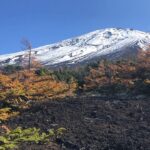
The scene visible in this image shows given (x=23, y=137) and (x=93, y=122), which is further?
(x=93, y=122)

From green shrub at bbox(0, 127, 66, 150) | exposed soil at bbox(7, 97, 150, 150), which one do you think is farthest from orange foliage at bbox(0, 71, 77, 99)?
green shrub at bbox(0, 127, 66, 150)

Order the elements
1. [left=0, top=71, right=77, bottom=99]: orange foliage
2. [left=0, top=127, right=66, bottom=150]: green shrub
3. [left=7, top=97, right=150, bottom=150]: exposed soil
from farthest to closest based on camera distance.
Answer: [left=0, top=71, right=77, bottom=99]: orange foliage < [left=7, top=97, right=150, bottom=150]: exposed soil < [left=0, top=127, right=66, bottom=150]: green shrub

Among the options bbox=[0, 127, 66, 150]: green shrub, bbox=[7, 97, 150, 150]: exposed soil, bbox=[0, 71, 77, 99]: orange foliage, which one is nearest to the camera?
bbox=[0, 127, 66, 150]: green shrub

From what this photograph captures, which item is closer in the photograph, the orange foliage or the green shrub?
the green shrub

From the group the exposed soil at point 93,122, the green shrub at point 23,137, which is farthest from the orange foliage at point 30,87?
the green shrub at point 23,137

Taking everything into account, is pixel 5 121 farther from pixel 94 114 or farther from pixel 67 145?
pixel 67 145

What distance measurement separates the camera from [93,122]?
726 inches

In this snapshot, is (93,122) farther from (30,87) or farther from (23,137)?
(30,87)

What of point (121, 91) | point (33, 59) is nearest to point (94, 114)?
point (121, 91)

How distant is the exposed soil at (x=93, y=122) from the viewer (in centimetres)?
1537

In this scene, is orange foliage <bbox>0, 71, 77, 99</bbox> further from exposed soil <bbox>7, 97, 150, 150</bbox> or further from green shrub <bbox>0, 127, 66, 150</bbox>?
green shrub <bbox>0, 127, 66, 150</bbox>

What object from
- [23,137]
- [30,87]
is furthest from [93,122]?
[30,87]

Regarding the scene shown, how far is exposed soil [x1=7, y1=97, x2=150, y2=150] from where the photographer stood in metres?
15.4

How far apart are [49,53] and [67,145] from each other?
175255 millimetres
